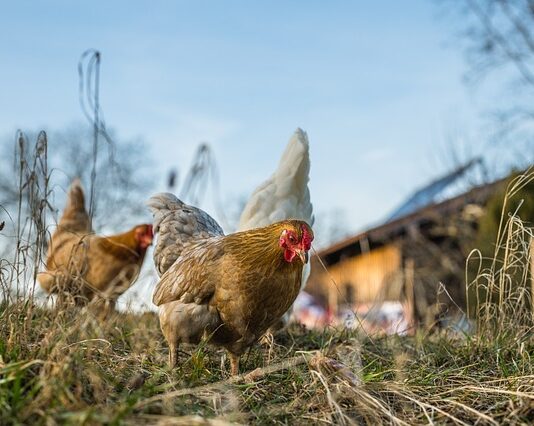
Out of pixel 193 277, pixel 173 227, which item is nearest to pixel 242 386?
pixel 193 277

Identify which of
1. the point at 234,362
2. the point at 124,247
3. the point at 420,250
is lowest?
the point at 420,250

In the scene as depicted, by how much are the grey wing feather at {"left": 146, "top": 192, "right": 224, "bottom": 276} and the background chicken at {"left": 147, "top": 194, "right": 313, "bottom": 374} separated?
0.47m

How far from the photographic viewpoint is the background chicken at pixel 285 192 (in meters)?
5.25

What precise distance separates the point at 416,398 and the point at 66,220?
4.94 meters

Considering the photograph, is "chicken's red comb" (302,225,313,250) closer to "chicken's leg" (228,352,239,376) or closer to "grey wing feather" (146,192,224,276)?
"chicken's leg" (228,352,239,376)

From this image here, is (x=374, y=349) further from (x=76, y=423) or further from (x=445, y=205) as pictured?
(x=445, y=205)

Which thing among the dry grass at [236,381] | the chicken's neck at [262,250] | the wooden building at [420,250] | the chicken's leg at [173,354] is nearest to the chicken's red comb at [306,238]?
the chicken's neck at [262,250]

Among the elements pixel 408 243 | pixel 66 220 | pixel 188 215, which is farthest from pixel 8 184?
pixel 188 215

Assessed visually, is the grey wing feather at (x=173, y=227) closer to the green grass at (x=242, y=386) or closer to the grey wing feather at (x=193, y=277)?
the grey wing feather at (x=193, y=277)

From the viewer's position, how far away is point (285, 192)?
5297 mm

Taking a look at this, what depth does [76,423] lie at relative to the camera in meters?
1.77

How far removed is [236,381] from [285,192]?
8.91ft

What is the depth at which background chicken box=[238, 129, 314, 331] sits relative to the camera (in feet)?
17.2

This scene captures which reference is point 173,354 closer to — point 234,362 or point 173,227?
point 234,362
